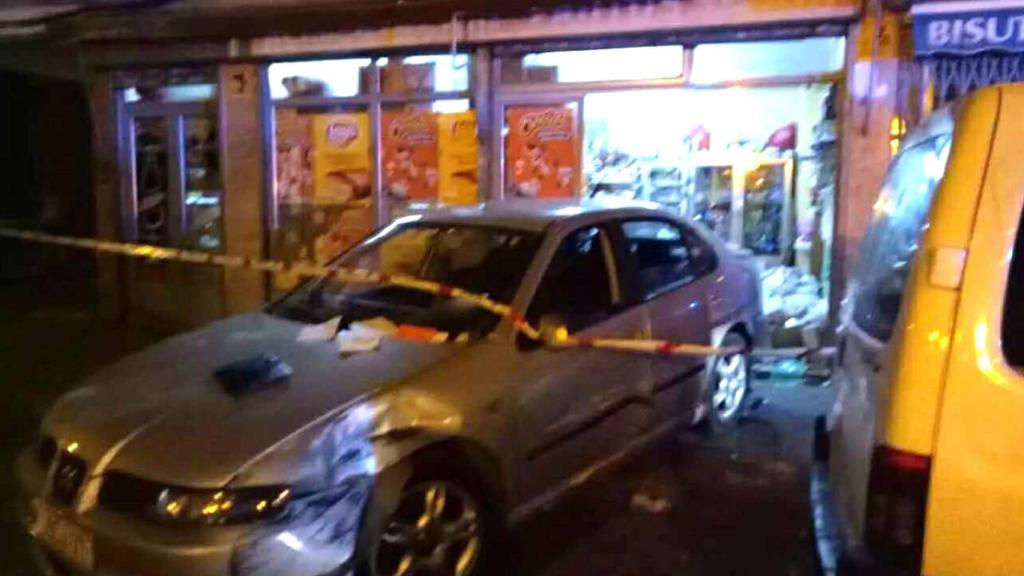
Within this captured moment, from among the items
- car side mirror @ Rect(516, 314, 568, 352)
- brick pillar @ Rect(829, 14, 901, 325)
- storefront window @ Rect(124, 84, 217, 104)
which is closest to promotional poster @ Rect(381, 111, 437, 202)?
storefront window @ Rect(124, 84, 217, 104)

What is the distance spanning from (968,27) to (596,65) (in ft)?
10.4

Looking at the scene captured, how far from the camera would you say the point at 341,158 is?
10781 millimetres

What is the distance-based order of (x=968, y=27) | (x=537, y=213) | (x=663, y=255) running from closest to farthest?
(x=537, y=213)
(x=663, y=255)
(x=968, y=27)

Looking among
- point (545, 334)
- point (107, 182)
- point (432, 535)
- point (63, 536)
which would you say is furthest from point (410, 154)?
point (63, 536)

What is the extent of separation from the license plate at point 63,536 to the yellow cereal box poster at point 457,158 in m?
6.31

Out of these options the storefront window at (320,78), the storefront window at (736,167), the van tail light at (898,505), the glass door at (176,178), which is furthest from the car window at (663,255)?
the glass door at (176,178)

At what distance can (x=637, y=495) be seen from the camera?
19.8ft

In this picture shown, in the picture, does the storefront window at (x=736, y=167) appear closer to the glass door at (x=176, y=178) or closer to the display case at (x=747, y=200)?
the display case at (x=747, y=200)

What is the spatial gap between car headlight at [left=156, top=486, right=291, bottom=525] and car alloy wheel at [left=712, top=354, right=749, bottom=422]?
357 cm

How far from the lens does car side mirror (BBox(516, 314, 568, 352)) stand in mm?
4922

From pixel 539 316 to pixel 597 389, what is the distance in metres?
0.48

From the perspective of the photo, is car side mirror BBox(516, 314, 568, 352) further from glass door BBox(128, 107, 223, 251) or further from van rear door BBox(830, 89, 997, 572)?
glass door BBox(128, 107, 223, 251)

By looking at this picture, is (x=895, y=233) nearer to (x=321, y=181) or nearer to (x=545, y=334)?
(x=545, y=334)

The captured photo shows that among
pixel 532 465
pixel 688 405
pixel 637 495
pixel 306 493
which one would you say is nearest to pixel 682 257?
pixel 688 405
